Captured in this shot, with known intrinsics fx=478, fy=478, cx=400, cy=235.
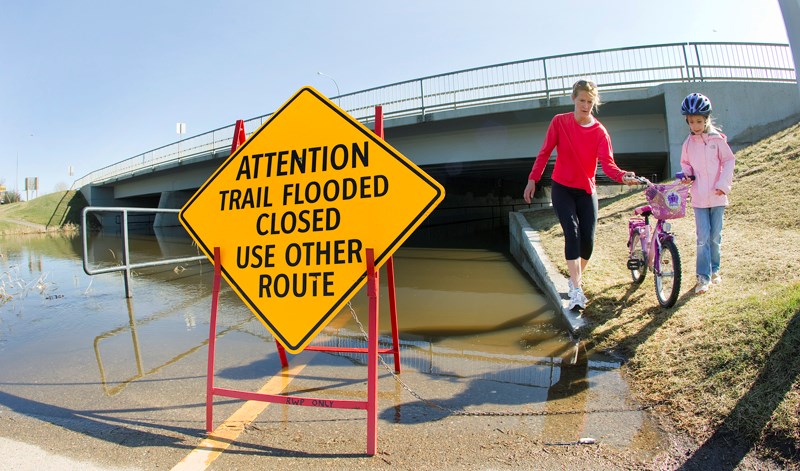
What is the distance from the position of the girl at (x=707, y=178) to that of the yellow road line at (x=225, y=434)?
11.7 ft

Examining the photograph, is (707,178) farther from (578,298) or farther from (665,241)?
(578,298)

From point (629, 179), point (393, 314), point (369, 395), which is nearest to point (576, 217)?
point (629, 179)

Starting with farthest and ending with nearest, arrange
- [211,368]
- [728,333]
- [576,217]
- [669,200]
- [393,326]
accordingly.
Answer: [576,217]
[669,200]
[393,326]
[728,333]
[211,368]

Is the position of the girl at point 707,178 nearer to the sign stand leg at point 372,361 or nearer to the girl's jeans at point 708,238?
the girl's jeans at point 708,238

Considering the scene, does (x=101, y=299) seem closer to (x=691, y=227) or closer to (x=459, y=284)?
(x=459, y=284)

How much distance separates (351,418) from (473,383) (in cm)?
88

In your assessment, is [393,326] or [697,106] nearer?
[393,326]

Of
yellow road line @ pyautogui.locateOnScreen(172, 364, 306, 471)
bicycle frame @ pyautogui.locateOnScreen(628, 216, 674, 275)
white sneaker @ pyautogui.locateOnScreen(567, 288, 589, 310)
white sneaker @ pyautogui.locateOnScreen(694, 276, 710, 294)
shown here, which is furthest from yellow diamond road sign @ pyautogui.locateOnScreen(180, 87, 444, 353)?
white sneaker @ pyautogui.locateOnScreen(694, 276, 710, 294)

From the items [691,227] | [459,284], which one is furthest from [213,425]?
[691,227]

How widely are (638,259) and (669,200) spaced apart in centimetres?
86

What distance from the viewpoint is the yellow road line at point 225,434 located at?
2237mm

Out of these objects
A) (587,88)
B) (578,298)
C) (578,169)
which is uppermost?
(587,88)

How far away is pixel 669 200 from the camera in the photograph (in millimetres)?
4152

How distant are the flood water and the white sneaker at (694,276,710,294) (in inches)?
45.0
